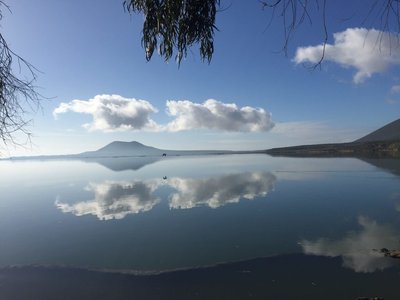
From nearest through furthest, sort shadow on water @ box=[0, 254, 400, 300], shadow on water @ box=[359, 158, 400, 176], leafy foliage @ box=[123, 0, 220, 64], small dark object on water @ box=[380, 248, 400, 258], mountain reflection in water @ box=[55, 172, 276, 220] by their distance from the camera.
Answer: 1. leafy foliage @ box=[123, 0, 220, 64]
2. shadow on water @ box=[0, 254, 400, 300]
3. small dark object on water @ box=[380, 248, 400, 258]
4. mountain reflection in water @ box=[55, 172, 276, 220]
5. shadow on water @ box=[359, 158, 400, 176]

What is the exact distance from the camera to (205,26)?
6.09 meters

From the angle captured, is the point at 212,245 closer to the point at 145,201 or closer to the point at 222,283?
the point at 222,283

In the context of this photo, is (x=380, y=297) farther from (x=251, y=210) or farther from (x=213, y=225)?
(x=251, y=210)

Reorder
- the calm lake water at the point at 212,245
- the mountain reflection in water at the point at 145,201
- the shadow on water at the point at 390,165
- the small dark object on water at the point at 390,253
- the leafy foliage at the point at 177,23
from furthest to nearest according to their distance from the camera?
the shadow on water at the point at 390,165
the mountain reflection in water at the point at 145,201
the small dark object on water at the point at 390,253
the calm lake water at the point at 212,245
the leafy foliage at the point at 177,23

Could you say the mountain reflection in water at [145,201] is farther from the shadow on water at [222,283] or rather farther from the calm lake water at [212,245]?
the shadow on water at [222,283]

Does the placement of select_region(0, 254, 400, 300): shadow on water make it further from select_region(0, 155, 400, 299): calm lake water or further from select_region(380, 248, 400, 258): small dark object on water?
select_region(380, 248, 400, 258): small dark object on water

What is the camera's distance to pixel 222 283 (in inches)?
438

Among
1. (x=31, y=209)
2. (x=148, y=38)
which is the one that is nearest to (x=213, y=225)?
(x=148, y=38)

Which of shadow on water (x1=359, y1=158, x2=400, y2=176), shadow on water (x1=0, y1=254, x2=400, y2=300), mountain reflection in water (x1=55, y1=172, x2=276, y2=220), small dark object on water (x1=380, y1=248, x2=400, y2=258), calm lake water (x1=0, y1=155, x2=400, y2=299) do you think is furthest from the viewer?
shadow on water (x1=359, y1=158, x2=400, y2=176)

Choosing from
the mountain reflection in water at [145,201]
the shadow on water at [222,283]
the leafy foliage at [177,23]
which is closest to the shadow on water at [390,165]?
the mountain reflection in water at [145,201]

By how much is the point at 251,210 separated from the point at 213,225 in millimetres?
4748

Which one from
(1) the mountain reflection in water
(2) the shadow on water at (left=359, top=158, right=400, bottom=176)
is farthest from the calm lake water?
(2) the shadow on water at (left=359, top=158, right=400, bottom=176)

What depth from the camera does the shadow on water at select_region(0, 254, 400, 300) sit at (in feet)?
33.9

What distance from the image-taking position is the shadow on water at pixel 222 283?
406 inches
